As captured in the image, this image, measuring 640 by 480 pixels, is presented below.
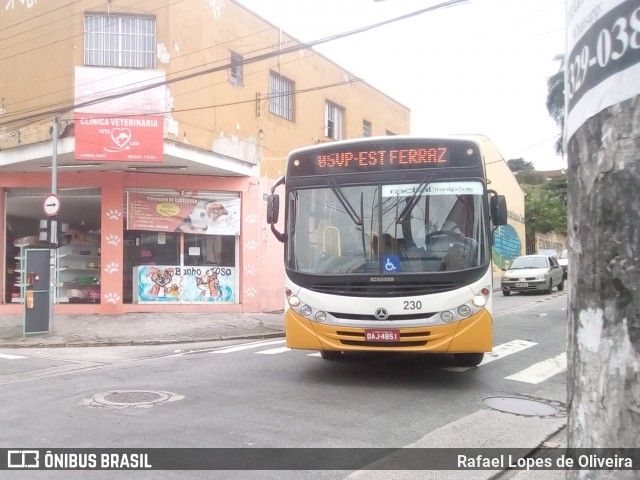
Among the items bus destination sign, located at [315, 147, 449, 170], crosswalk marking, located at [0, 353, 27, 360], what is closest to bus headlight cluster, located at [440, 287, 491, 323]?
bus destination sign, located at [315, 147, 449, 170]

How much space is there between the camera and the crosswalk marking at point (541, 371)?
7441mm

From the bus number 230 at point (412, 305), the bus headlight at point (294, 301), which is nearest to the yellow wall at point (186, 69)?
the bus headlight at point (294, 301)

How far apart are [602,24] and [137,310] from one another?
15.5 metres

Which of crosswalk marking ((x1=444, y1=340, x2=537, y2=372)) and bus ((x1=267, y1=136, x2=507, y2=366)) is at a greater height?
bus ((x1=267, y1=136, x2=507, y2=366))

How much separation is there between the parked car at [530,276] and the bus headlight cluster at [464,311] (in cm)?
1724

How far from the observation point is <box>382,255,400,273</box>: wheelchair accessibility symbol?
6.70 m

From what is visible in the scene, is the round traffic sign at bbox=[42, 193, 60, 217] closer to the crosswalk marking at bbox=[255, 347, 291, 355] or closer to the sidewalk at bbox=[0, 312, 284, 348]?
the sidewalk at bbox=[0, 312, 284, 348]

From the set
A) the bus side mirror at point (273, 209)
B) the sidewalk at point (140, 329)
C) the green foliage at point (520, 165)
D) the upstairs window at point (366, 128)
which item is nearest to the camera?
the bus side mirror at point (273, 209)

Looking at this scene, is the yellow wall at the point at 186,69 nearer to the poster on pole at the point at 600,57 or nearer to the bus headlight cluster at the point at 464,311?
the bus headlight cluster at the point at 464,311

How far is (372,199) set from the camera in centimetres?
700

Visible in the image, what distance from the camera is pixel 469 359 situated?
7.77 metres

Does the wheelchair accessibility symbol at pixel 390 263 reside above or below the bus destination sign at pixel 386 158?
below

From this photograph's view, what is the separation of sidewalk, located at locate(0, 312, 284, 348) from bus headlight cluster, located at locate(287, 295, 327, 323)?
6082 millimetres

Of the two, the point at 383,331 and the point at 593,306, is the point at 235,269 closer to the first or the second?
the point at 383,331
